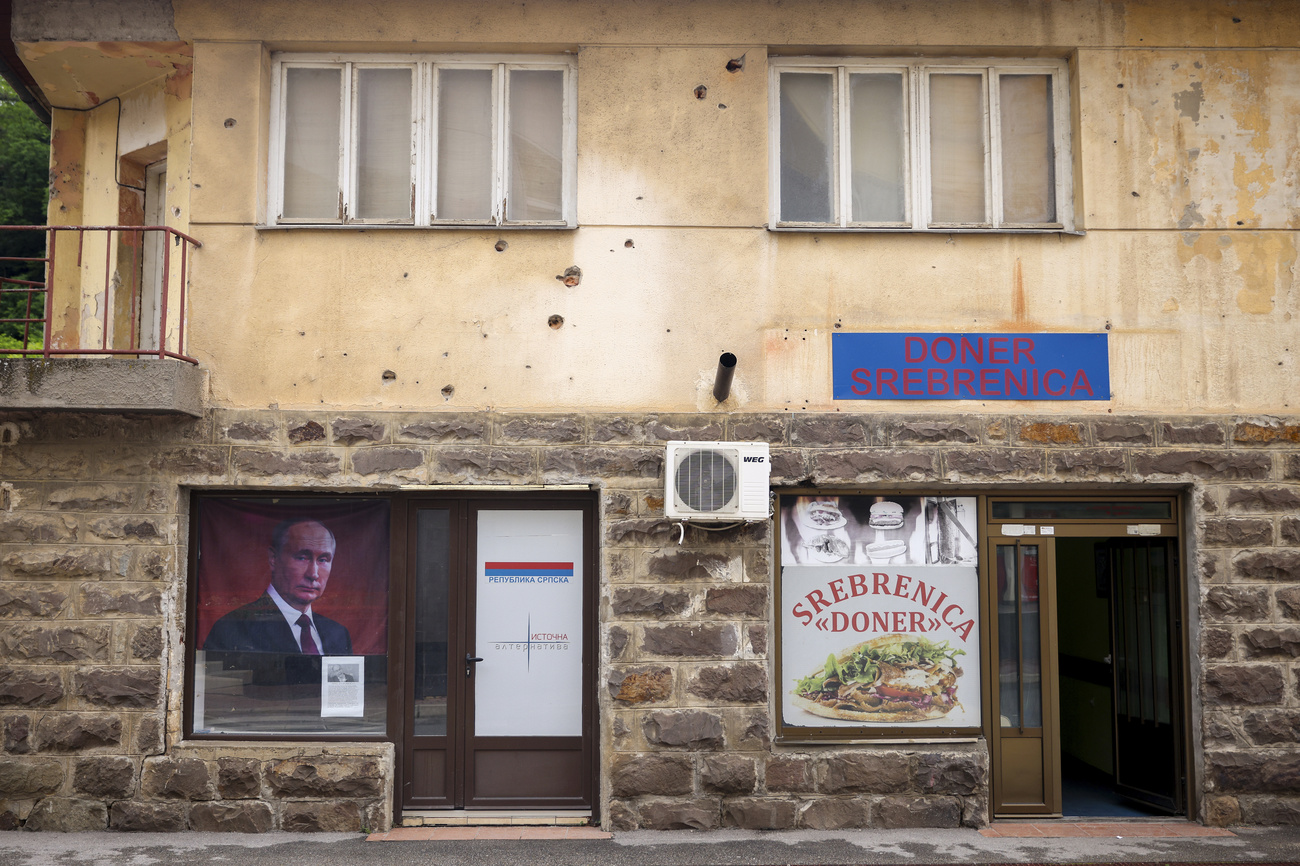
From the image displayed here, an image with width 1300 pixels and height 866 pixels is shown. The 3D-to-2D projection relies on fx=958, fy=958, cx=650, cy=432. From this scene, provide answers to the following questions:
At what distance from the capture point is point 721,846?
20.2 feet

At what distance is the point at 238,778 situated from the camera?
6.43 metres

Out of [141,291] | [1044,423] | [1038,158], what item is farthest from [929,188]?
[141,291]

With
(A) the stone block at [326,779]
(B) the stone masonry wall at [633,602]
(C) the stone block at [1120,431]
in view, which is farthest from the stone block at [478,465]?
(C) the stone block at [1120,431]

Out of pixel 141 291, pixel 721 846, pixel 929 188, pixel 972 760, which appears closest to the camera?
pixel 721 846

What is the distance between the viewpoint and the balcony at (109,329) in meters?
6.18

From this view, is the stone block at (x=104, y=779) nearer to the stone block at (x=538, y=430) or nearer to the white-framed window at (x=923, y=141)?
the stone block at (x=538, y=430)

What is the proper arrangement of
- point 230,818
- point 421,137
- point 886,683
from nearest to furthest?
point 230,818 → point 886,683 → point 421,137

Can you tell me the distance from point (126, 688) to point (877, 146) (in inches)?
255

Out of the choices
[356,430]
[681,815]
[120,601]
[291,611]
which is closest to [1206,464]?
[681,815]

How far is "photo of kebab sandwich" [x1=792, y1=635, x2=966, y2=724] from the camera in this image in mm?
6699

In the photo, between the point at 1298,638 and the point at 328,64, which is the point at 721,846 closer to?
the point at 1298,638

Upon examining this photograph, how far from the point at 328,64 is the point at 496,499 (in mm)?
3414

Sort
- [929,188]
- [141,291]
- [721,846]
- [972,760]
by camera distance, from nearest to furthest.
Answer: [721,846] → [972,760] → [929,188] → [141,291]

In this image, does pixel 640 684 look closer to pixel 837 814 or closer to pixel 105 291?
pixel 837 814
